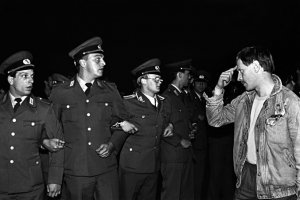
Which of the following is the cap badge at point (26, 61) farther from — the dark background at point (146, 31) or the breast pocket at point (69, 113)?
the dark background at point (146, 31)

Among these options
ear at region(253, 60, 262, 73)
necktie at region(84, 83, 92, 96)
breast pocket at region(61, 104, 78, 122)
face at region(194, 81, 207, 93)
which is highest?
face at region(194, 81, 207, 93)

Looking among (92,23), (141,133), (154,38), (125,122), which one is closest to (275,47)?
(154,38)

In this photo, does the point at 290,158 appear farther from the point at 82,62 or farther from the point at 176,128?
the point at 176,128

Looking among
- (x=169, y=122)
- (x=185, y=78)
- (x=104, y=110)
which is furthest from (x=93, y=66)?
(x=185, y=78)

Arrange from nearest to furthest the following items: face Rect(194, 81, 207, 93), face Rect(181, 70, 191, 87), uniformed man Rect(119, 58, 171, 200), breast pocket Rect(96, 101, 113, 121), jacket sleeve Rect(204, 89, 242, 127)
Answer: jacket sleeve Rect(204, 89, 242, 127) → breast pocket Rect(96, 101, 113, 121) → uniformed man Rect(119, 58, 171, 200) → face Rect(181, 70, 191, 87) → face Rect(194, 81, 207, 93)

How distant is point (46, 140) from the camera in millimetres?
3891

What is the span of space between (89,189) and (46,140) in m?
0.67

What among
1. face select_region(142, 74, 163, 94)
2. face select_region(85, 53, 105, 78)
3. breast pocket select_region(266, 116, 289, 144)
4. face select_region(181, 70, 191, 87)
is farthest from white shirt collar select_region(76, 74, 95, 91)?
face select_region(181, 70, 191, 87)

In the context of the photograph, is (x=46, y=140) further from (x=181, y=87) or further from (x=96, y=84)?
(x=181, y=87)

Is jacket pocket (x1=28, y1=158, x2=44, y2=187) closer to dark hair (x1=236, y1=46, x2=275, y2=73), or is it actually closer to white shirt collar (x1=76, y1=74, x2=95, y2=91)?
white shirt collar (x1=76, y1=74, x2=95, y2=91)

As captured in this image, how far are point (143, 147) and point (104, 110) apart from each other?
3.38 feet

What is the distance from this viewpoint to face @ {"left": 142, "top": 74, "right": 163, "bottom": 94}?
17.7 ft

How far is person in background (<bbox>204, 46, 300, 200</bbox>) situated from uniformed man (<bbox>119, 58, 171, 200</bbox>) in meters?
1.59

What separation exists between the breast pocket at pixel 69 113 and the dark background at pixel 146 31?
13.6ft
